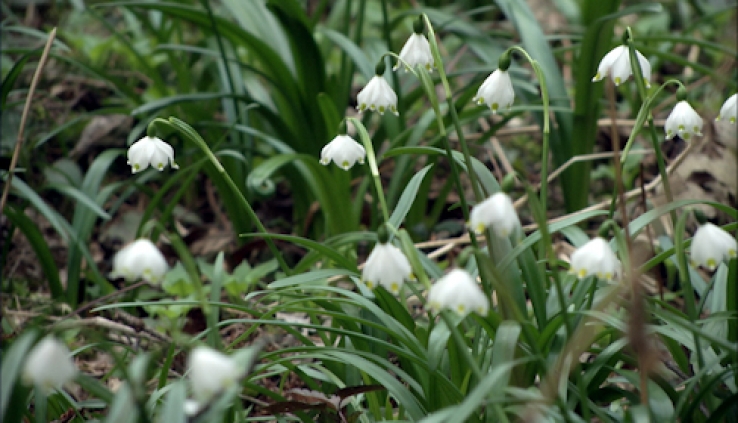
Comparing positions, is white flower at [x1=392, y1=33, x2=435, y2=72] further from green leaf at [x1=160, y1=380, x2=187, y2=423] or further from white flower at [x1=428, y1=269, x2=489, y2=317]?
green leaf at [x1=160, y1=380, x2=187, y2=423]

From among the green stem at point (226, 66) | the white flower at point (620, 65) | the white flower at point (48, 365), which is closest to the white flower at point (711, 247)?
the white flower at point (620, 65)

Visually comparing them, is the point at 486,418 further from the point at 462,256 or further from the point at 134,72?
the point at 134,72

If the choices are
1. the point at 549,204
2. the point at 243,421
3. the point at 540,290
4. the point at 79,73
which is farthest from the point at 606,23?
the point at 79,73

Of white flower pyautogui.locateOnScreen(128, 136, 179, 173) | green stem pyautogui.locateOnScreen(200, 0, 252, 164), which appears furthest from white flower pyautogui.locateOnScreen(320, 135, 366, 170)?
green stem pyautogui.locateOnScreen(200, 0, 252, 164)

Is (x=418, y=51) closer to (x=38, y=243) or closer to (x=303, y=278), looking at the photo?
(x=303, y=278)

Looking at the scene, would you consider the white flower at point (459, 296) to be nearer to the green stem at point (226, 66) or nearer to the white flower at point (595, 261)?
the white flower at point (595, 261)

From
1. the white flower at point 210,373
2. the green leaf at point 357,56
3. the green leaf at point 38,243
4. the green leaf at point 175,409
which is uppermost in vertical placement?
the green leaf at point 357,56

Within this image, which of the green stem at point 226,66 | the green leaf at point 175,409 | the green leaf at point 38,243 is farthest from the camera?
the green stem at point 226,66
